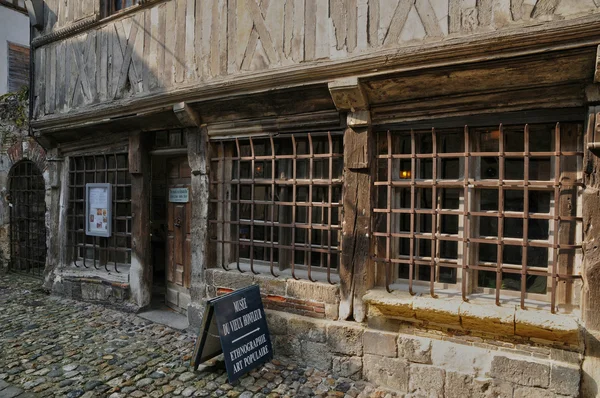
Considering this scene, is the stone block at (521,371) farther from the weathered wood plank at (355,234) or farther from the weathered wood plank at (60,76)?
the weathered wood plank at (60,76)

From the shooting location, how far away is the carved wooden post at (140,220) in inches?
201

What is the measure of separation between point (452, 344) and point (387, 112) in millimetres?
2086

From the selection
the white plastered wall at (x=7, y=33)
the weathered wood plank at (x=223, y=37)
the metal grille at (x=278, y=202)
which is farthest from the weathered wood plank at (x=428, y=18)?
the white plastered wall at (x=7, y=33)

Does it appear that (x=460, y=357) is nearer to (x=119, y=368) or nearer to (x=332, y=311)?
(x=332, y=311)

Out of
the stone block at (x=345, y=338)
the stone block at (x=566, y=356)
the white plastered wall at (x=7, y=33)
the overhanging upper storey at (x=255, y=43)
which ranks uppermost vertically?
the white plastered wall at (x=7, y=33)

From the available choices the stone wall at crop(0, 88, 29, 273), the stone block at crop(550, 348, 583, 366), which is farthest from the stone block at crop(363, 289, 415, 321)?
the stone wall at crop(0, 88, 29, 273)

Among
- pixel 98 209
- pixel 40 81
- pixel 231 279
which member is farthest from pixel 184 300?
pixel 40 81

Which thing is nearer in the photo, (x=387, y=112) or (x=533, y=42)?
(x=533, y=42)

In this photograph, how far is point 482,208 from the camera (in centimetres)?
323

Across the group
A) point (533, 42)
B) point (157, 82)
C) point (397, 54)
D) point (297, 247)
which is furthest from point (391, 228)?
point (157, 82)

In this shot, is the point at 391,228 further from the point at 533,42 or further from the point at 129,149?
the point at 129,149

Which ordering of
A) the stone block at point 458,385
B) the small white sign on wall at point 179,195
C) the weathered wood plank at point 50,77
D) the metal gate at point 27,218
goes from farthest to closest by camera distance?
the metal gate at point 27,218
the weathered wood plank at point 50,77
the small white sign on wall at point 179,195
the stone block at point 458,385

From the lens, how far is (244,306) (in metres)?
3.63

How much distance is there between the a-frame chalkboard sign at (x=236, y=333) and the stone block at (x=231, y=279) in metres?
0.34
